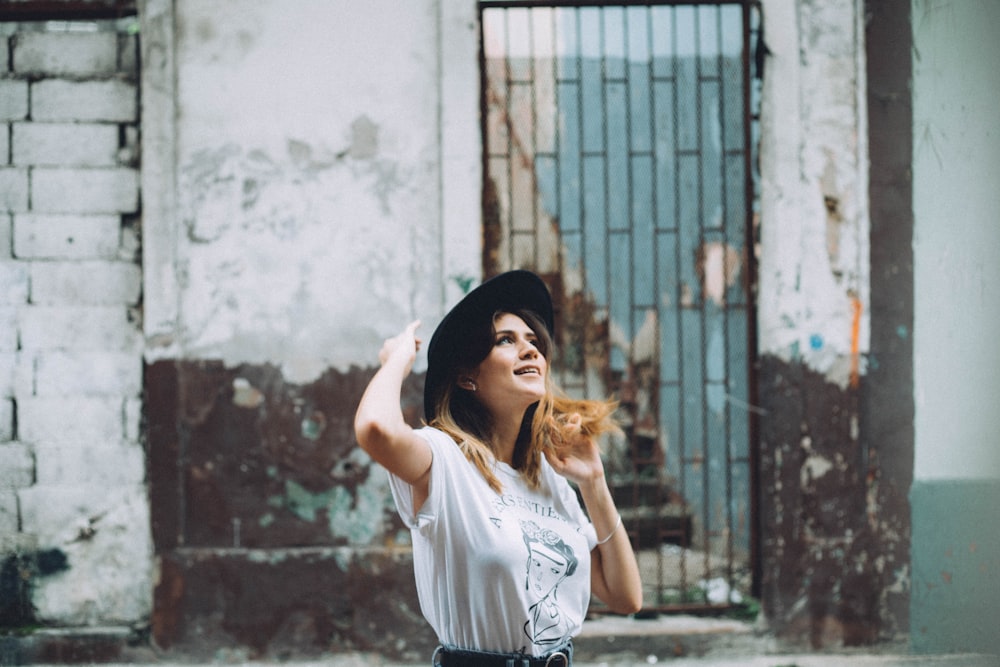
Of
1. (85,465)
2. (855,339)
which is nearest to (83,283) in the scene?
(85,465)

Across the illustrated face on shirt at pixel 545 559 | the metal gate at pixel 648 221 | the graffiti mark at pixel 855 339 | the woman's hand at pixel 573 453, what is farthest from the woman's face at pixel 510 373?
the graffiti mark at pixel 855 339

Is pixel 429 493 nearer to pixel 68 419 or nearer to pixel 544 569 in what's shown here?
pixel 544 569

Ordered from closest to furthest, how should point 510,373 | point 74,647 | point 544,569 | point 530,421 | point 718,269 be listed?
point 544,569 → point 510,373 → point 530,421 → point 74,647 → point 718,269

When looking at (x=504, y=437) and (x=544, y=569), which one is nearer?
(x=544, y=569)

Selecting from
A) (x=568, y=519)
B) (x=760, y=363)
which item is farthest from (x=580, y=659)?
(x=568, y=519)

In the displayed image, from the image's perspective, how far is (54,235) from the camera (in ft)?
15.0

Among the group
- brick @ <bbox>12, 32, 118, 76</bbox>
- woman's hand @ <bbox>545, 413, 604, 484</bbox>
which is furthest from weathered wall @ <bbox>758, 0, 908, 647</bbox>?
brick @ <bbox>12, 32, 118, 76</bbox>

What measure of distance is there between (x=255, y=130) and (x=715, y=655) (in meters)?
3.74

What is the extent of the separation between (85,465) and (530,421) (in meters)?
3.22

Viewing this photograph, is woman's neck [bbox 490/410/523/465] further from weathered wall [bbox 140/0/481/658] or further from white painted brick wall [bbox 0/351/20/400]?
white painted brick wall [bbox 0/351/20/400]

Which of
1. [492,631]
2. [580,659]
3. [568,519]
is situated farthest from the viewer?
[580,659]

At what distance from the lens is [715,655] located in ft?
14.7

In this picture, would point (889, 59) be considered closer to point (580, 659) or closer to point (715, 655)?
point (715, 655)

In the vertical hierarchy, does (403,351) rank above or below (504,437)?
above
